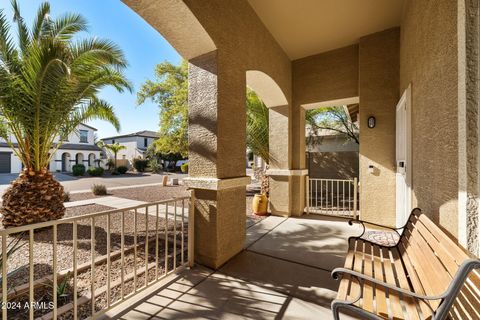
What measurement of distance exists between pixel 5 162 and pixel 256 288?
30780mm

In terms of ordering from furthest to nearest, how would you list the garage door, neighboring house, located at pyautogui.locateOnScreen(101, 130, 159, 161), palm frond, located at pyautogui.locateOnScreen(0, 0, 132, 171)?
1. neighboring house, located at pyautogui.locateOnScreen(101, 130, 159, 161)
2. the garage door
3. palm frond, located at pyautogui.locateOnScreen(0, 0, 132, 171)

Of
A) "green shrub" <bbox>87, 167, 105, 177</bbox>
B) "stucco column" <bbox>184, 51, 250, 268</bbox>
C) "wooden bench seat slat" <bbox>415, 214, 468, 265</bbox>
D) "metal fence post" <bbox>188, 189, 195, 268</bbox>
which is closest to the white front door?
"wooden bench seat slat" <bbox>415, 214, 468, 265</bbox>

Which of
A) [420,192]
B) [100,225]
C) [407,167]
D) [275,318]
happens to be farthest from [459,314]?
[100,225]

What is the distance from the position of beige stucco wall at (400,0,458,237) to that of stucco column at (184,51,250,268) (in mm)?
2192

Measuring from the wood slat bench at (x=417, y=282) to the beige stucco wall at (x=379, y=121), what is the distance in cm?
254

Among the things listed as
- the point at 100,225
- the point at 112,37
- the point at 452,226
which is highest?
the point at 112,37

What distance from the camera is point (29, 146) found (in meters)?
4.41

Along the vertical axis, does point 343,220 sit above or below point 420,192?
Result: below

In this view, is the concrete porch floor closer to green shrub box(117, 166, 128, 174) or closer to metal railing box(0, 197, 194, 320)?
metal railing box(0, 197, 194, 320)

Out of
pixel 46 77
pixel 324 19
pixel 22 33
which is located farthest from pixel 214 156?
pixel 22 33

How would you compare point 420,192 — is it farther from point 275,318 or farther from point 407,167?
point 275,318

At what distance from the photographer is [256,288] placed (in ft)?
7.93

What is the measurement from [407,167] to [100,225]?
6261 millimetres

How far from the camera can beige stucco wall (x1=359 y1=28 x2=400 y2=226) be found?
4320mm
